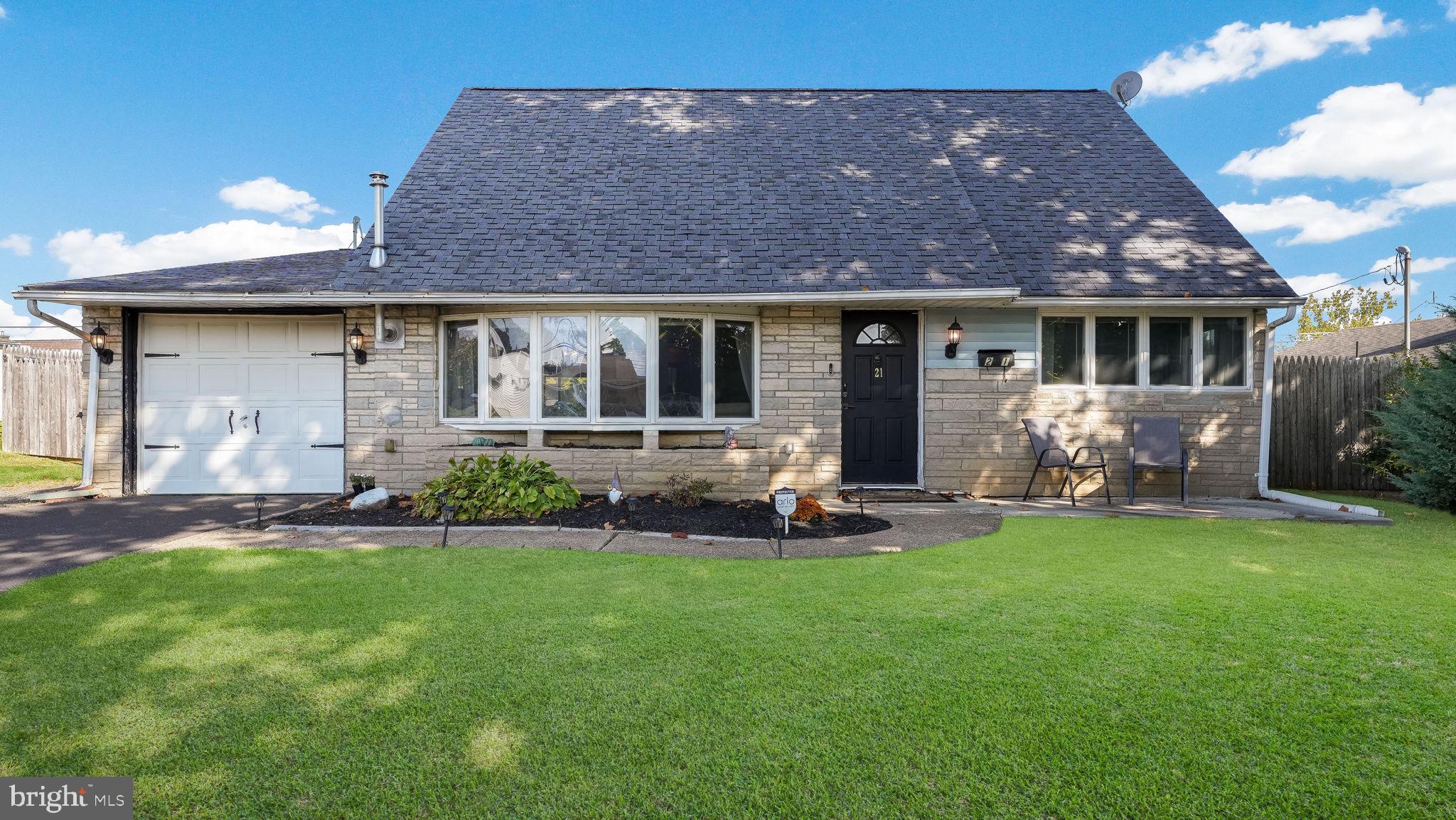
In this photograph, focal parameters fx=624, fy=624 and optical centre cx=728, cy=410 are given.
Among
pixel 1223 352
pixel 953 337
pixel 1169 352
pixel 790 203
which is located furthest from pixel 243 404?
pixel 1223 352

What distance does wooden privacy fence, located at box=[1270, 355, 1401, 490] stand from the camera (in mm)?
8852

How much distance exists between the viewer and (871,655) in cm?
283

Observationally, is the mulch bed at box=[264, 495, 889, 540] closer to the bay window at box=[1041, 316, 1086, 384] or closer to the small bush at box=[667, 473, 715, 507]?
the small bush at box=[667, 473, 715, 507]

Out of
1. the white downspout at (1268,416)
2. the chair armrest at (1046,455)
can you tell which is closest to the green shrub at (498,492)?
the chair armrest at (1046,455)

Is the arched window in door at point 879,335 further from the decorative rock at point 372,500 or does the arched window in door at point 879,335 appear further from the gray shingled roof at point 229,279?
the gray shingled roof at point 229,279

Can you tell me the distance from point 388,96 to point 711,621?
17.1 metres

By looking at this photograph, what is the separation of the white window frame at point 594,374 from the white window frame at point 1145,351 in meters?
3.91

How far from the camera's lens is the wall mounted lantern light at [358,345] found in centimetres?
743

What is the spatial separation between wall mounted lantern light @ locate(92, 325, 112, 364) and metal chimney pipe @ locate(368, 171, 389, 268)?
10.9 ft

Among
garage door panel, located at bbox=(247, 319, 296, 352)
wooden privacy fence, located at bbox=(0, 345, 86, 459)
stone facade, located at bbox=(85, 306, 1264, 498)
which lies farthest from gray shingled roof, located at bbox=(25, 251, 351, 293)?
wooden privacy fence, located at bbox=(0, 345, 86, 459)

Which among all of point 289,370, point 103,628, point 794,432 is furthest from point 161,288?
point 794,432

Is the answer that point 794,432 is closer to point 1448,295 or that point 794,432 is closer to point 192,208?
point 1448,295

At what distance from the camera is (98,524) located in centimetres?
599

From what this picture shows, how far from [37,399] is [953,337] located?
1417 cm
